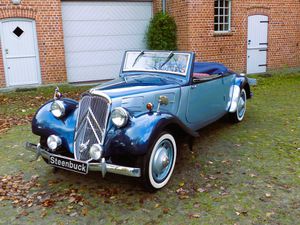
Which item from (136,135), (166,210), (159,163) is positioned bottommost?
(166,210)

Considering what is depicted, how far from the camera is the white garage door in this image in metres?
11.6

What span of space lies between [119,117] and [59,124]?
35.9 inches

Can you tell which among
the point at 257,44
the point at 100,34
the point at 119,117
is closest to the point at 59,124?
the point at 119,117

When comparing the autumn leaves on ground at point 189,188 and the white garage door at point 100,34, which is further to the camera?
the white garage door at point 100,34

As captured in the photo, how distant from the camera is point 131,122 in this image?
→ 12.0 feet

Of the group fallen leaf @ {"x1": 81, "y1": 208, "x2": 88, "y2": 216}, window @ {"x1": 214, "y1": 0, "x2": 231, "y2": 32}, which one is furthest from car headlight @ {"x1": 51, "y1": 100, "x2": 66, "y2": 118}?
window @ {"x1": 214, "y1": 0, "x2": 231, "y2": 32}

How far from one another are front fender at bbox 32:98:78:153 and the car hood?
1.45 ft

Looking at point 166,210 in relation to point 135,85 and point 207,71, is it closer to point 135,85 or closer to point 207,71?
point 135,85

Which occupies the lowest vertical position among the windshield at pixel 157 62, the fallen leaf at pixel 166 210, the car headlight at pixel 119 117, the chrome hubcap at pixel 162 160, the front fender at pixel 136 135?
the fallen leaf at pixel 166 210

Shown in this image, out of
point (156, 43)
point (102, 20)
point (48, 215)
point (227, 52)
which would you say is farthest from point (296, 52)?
point (48, 215)

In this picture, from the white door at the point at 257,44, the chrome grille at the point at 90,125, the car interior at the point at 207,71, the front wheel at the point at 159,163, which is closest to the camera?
the front wheel at the point at 159,163

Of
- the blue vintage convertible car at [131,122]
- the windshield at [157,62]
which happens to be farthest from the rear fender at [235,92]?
the windshield at [157,62]

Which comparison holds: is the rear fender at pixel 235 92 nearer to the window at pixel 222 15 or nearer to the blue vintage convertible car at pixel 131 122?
the blue vintage convertible car at pixel 131 122

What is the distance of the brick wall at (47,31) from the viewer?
1047 cm
